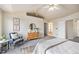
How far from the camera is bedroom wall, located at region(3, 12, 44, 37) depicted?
1.58 metres

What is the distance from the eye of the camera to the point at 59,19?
1.91 m

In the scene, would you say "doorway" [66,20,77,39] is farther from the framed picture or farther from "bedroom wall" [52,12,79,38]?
the framed picture

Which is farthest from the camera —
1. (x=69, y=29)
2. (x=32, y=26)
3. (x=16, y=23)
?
(x=69, y=29)

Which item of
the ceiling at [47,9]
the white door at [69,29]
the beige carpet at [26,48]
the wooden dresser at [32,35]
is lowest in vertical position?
the beige carpet at [26,48]

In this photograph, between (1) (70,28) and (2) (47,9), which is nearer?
(2) (47,9)

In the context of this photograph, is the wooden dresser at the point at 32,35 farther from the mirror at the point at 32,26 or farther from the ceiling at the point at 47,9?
the ceiling at the point at 47,9

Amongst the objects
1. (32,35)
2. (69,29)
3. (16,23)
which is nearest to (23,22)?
(16,23)

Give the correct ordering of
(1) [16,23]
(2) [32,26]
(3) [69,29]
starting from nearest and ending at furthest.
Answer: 1. (1) [16,23]
2. (2) [32,26]
3. (3) [69,29]

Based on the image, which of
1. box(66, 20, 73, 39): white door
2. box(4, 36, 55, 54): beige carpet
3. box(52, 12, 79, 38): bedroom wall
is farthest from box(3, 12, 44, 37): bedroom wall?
box(66, 20, 73, 39): white door

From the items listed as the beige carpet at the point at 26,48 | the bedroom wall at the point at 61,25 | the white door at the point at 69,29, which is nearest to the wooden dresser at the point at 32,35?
the beige carpet at the point at 26,48

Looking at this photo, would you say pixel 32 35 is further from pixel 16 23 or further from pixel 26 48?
pixel 16 23

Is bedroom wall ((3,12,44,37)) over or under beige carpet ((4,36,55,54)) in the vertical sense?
over

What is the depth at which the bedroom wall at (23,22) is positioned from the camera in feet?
5.19

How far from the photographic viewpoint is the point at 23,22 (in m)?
1.68
